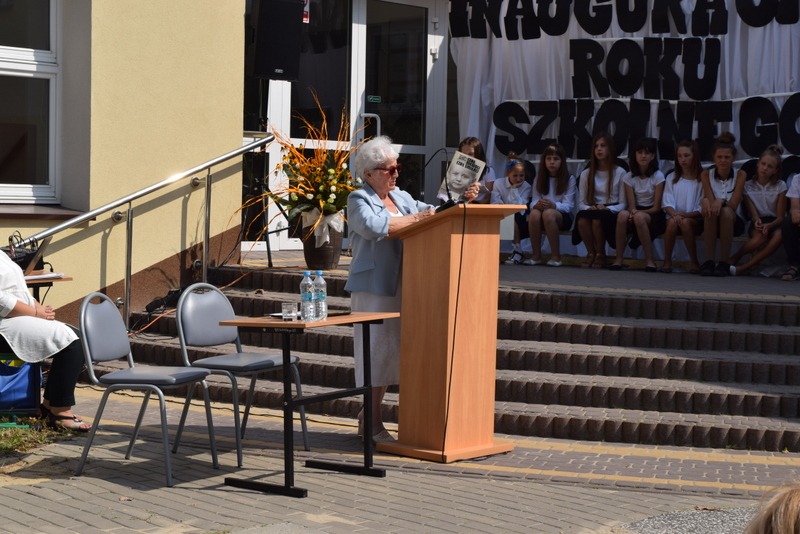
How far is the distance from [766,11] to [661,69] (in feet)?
4.13

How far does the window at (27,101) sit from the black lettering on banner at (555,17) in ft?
19.2

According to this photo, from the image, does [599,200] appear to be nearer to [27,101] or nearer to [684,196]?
[684,196]

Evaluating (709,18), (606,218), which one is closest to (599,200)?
(606,218)

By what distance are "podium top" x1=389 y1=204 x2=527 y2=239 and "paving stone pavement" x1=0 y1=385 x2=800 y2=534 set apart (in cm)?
134

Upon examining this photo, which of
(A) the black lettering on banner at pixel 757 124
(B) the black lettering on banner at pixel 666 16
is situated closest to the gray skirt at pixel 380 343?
(A) the black lettering on banner at pixel 757 124

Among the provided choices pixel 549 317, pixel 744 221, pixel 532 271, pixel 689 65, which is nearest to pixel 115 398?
pixel 549 317

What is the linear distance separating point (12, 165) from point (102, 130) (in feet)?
2.80

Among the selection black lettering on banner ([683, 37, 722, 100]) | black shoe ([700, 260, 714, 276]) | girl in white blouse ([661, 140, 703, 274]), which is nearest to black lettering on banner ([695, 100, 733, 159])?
black lettering on banner ([683, 37, 722, 100])

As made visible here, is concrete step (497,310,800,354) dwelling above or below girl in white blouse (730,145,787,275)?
below

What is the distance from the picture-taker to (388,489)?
5.97 m

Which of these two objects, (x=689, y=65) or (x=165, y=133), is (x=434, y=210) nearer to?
(x=165, y=133)

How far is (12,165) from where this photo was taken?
1024 cm

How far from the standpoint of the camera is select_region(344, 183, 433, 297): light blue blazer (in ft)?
22.6

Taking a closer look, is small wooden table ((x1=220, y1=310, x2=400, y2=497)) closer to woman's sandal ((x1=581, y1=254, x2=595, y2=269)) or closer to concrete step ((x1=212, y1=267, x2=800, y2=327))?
concrete step ((x1=212, y1=267, x2=800, y2=327))
